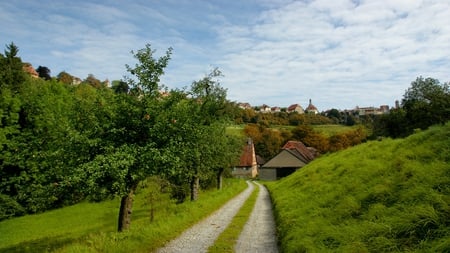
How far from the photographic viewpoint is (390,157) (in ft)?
51.3

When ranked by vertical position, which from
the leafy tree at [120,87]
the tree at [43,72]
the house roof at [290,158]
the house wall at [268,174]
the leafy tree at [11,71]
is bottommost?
the house wall at [268,174]

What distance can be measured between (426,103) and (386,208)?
42058mm

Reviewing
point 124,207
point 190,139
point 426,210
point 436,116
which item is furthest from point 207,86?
point 436,116

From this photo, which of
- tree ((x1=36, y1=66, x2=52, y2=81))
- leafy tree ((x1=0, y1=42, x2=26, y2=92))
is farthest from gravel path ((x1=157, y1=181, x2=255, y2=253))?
tree ((x1=36, y1=66, x2=52, y2=81))

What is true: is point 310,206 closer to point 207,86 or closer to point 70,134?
point 70,134

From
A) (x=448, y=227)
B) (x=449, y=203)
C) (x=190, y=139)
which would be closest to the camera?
(x=448, y=227)

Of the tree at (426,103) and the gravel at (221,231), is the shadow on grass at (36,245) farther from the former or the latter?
the tree at (426,103)

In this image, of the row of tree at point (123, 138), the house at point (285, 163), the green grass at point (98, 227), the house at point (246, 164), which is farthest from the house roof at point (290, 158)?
the row of tree at point (123, 138)

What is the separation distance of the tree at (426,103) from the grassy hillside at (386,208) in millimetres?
29125

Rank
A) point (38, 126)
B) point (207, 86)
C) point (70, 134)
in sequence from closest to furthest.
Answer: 1. point (70, 134)
2. point (207, 86)
3. point (38, 126)

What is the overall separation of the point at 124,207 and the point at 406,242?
12507 mm

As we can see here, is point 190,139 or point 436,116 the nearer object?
point 190,139

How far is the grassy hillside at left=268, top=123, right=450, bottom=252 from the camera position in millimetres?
8023

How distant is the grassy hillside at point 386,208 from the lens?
8023mm
